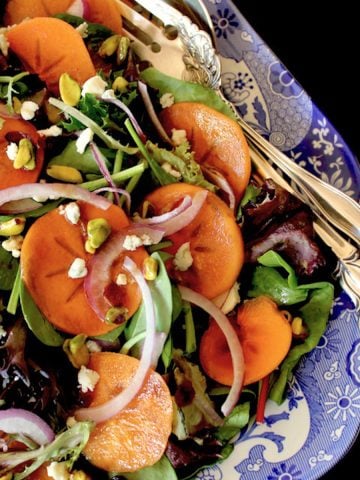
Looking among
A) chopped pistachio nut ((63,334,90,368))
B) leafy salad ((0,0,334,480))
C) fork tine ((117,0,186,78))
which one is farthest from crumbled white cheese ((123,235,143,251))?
fork tine ((117,0,186,78))

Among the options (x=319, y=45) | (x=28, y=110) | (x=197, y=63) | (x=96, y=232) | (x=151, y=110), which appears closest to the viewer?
(x=96, y=232)

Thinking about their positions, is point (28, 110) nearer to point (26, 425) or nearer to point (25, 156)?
point (25, 156)

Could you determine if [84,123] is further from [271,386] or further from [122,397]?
[271,386]

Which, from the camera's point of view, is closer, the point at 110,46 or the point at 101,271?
the point at 101,271

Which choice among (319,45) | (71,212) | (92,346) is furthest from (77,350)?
(319,45)

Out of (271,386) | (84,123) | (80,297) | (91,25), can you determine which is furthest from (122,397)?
(91,25)

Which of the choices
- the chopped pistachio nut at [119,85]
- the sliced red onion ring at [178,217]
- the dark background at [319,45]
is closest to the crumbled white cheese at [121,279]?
the sliced red onion ring at [178,217]
